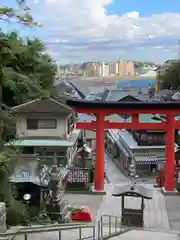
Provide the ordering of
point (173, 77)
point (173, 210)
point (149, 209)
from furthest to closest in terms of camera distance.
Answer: point (173, 77)
point (149, 209)
point (173, 210)

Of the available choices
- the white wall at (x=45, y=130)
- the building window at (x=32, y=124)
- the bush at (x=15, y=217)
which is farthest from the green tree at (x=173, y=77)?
the bush at (x=15, y=217)

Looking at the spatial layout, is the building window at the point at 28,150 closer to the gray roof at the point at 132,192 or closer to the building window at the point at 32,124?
the building window at the point at 32,124

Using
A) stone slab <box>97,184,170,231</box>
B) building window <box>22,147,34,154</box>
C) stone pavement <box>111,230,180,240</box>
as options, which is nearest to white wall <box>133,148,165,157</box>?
stone slab <box>97,184,170,231</box>

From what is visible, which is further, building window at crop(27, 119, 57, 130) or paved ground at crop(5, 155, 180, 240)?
building window at crop(27, 119, 57, 130)

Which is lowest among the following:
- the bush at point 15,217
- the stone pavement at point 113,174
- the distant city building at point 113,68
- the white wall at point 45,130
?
the bush at point 15,217

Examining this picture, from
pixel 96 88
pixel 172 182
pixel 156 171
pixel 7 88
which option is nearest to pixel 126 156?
pixel 156 171

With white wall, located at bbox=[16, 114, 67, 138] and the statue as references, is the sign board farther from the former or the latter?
the statue

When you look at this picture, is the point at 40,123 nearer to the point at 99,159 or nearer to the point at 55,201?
the point at 99,159

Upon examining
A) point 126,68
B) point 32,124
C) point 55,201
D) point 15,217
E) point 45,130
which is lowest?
point 15,217

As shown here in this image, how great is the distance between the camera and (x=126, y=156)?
40312 millimetres

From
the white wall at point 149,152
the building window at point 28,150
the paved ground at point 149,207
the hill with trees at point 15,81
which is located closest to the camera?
the hill with trees at point 15,81

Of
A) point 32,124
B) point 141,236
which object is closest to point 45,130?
point 32,124

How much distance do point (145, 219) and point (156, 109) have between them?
7185 mm

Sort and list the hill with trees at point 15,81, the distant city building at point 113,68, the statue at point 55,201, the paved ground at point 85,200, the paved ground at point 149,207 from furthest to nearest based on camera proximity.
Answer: the distant city building at point 113,68, the paved ground at point 85,200, the paved ground at point 149,207, the statue at point 55,201, the hill with trees at point 15,81
